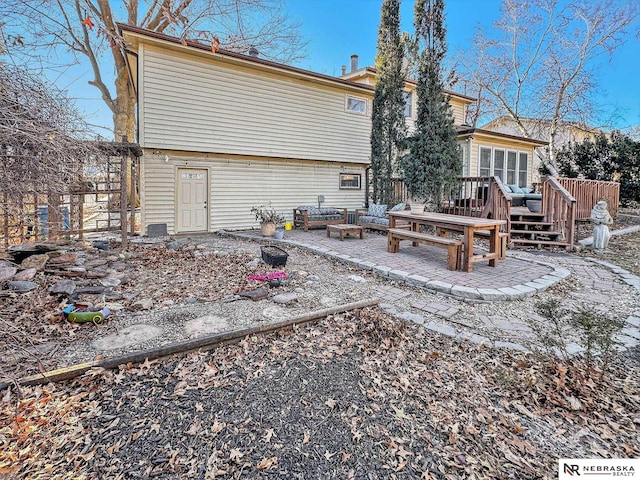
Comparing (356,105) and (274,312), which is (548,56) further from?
(274,312)

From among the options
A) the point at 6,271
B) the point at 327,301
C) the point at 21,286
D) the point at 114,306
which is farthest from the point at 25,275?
the point at 327,301

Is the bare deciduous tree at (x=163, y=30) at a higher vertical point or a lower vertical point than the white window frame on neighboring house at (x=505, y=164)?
higher

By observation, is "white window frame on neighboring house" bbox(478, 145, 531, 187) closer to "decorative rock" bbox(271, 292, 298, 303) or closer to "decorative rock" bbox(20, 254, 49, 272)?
"decorative rock" bbox(271, 292, 298, 303)

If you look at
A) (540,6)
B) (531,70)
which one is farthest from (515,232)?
(540,6)

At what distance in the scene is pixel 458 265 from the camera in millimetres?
5785

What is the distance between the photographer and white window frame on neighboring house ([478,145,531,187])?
14.8 m

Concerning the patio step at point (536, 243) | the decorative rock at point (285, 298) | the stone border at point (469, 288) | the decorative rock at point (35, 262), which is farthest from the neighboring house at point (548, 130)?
the decorative rock at point (35, 262)

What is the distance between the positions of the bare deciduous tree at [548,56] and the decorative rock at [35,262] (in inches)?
752

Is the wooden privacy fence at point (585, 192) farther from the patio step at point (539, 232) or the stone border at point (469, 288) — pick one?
the stone border at point (469, 288)

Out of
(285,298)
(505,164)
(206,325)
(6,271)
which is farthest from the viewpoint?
(505,164)

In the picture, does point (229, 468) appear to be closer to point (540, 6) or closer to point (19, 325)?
point (19, 325)

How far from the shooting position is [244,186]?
11.1m

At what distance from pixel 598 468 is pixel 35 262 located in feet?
21.8

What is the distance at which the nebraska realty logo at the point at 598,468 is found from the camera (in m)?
1.88
